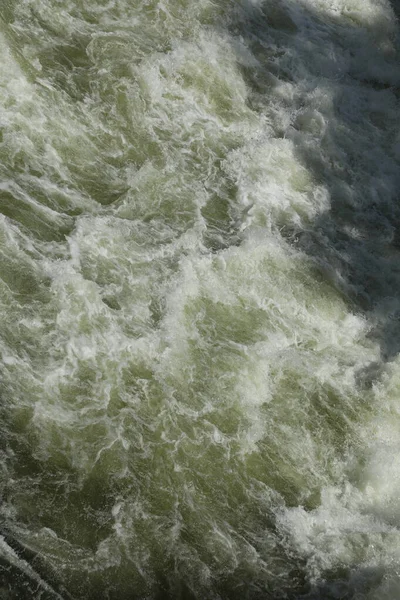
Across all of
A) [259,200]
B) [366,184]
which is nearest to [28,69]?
[259,200]

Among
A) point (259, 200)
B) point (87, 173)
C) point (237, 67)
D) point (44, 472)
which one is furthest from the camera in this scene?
point (237, 67)

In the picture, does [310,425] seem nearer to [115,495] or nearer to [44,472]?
[115,495]

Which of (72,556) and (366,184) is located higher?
(366,184)

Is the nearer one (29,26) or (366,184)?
(29,26)

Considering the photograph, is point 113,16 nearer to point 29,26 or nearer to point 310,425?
point 29,26

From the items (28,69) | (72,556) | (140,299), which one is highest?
(28,69)

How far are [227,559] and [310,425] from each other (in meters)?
A: 1.32

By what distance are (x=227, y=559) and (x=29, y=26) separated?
5.39m

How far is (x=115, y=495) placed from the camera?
4.61 metres

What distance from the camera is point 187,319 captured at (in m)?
5.61

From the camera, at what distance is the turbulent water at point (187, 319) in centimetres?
456

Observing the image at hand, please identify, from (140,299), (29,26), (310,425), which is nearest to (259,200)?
(140,299)

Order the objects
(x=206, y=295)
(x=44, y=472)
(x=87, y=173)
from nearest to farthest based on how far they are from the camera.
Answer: (x=44, y=472) → (x=206, y=295) → (x=87, y=173)

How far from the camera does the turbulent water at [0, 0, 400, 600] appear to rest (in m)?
4.56
